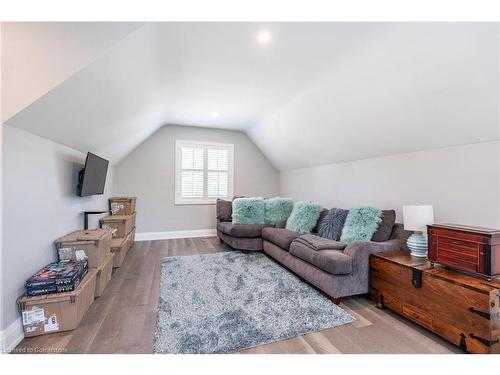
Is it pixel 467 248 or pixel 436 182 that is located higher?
pixel 436 182

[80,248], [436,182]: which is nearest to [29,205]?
[80,248]

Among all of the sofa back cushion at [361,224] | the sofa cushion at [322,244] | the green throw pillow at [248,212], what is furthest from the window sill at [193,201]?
the sofa back cushion at [361,224]

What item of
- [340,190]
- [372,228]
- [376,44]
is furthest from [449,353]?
[340,190]

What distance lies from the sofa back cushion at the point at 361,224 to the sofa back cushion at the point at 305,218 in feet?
2.29

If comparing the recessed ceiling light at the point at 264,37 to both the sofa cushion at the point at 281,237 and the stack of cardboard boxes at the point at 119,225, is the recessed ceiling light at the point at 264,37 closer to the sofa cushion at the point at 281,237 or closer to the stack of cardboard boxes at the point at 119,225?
the sofa cushion at the point at 281,237

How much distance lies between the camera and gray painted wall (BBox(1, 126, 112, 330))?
1635 mm

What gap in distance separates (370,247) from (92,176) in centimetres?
338

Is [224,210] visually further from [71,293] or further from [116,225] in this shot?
[71,293]

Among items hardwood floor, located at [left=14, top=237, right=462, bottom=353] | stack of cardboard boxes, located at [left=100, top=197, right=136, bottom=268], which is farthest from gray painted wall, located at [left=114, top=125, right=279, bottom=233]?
hardwood floor, located at [left=14, top=237, right=462, bottom=353]

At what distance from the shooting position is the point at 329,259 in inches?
90.0

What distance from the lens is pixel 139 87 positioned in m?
2.64

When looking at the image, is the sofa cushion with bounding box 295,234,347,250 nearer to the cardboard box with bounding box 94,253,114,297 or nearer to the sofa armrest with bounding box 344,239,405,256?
the sofa armrest with bounding box 344,239,405,256
